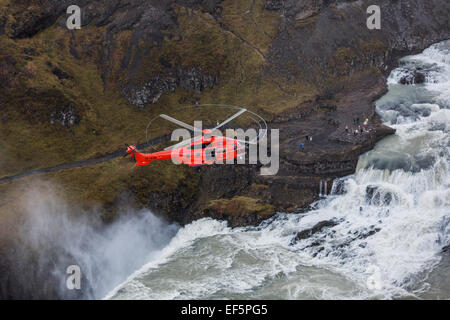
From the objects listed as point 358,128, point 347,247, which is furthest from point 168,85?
point 347,247

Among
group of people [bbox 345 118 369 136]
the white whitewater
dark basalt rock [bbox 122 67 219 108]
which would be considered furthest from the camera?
dark basalt rock [bbox 122 67 219 108]

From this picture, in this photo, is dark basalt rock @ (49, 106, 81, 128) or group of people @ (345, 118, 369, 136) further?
dark basalt rock @ (49, 106, 81, 128)

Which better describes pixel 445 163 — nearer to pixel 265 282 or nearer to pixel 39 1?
pixel 265 282

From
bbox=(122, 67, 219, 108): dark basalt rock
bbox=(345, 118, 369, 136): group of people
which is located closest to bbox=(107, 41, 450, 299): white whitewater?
bbox=(345, 118, 369, 136): group of people

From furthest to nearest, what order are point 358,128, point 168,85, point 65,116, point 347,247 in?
point 168,85 → point 65,116 → point 358,128 → point 347,247

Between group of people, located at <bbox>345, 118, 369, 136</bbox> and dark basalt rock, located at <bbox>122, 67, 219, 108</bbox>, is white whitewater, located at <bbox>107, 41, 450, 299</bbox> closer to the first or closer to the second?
group of people, located at <bbox>345, 118, 369, 136</bbox>

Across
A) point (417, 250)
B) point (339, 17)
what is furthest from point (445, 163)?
point (339, 17)

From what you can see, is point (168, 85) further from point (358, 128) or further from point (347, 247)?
point (347, 247)

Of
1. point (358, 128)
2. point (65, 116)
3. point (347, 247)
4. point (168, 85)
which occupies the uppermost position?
point (168, 85)
